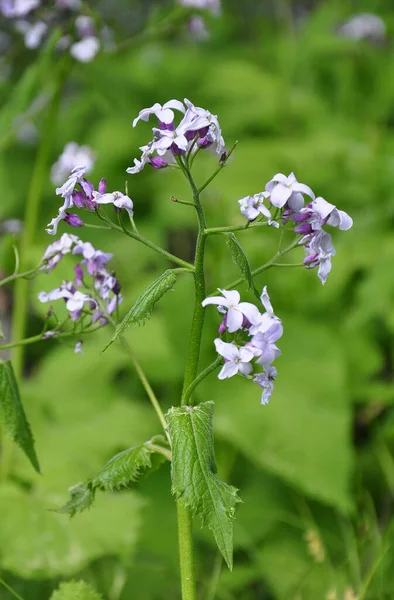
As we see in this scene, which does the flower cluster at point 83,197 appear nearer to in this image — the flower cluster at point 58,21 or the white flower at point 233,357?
the white flower at point 233,357

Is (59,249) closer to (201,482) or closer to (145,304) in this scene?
(145,304)

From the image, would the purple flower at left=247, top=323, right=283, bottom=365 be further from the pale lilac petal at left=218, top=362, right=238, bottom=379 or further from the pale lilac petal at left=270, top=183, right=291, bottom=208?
the pale lilac petal at left=270, top=183, right=291, bottom=208

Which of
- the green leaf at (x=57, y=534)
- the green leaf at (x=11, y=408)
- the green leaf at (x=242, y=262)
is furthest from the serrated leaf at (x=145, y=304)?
the green leaf at (x=57, y=534)

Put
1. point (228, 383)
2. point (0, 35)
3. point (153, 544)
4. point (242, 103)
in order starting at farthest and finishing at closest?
point (242, 103)
point (0, 35)
point (228, 383)
point (153, 544)

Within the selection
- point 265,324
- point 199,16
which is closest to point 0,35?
point 199,16

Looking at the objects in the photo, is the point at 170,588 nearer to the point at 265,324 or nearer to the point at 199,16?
the point at 265,324

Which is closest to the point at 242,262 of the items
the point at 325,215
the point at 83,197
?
the point at 325,215
